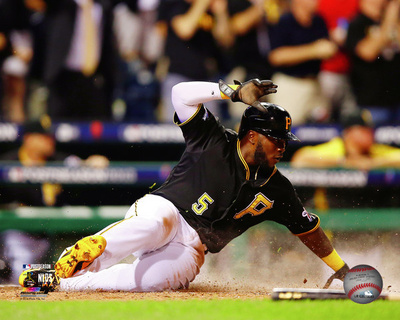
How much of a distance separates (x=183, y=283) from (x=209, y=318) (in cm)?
152

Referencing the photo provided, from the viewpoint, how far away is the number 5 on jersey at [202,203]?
532 centimetres

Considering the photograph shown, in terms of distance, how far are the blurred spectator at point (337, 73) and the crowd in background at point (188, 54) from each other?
0.01 metres

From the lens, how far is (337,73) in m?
8.32

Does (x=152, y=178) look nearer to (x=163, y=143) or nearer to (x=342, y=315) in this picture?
(x=163, y=143)

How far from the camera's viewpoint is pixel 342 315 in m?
4.04

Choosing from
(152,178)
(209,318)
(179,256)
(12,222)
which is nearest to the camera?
(209,318)

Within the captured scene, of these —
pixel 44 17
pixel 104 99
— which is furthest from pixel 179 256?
pixel 44 17

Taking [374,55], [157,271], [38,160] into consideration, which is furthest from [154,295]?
[374,55]

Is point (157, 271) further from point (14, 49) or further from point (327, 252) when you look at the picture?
point (14, 49)

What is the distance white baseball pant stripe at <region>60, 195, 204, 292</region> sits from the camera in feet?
16.6

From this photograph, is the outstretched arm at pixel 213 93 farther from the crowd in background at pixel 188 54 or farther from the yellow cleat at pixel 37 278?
the crowd in background at pixel 188 54

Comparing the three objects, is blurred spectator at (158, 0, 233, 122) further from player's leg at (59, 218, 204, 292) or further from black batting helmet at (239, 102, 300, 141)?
player's leg at (59, 218, 204, 292)

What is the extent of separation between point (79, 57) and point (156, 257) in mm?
3668

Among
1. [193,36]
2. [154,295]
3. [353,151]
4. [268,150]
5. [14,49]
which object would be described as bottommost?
[154,295]
